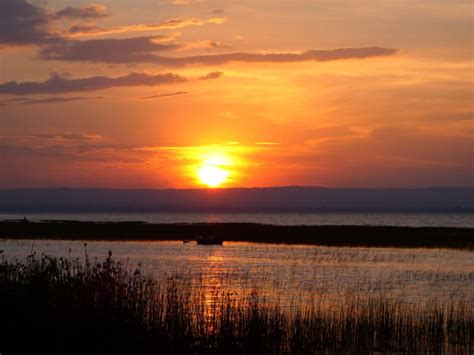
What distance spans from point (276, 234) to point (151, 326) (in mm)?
59600

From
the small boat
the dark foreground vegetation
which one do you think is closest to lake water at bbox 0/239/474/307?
the small boat

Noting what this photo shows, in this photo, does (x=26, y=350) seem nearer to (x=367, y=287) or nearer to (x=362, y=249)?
(x=367, y=287)

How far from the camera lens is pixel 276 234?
77.9 m

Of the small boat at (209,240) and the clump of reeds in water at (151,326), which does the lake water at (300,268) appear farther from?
the clump of reeds in water at (151,326)

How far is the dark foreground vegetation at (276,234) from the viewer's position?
222ft

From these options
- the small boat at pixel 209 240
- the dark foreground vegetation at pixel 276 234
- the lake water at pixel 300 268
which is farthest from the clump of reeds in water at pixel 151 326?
the small boat at pixel 209 240

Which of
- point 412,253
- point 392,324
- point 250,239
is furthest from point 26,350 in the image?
point 250,239

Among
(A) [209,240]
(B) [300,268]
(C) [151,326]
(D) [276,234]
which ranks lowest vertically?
(C) [151,326]

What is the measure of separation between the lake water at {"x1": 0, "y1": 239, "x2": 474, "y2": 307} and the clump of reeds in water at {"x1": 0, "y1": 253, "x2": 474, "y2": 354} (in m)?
3.45

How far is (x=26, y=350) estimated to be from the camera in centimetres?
1669

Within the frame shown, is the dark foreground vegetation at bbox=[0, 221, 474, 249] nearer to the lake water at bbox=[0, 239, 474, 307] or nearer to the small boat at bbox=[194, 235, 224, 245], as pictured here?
the small boat at bbox=[194, 235, 224, 245]

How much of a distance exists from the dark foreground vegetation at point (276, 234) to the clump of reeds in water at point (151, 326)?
4309 centimetres

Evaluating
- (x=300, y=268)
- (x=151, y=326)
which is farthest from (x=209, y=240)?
(x=151, y=326)

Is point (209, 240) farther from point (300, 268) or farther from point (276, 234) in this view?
point (300, 268)
